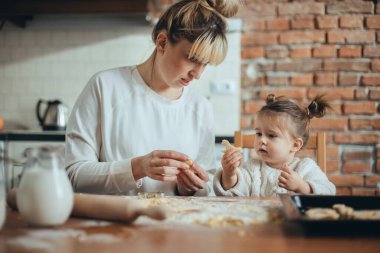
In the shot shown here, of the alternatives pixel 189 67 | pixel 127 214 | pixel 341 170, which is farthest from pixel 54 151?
pixel 341 170

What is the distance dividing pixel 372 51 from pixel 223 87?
119 centimetres

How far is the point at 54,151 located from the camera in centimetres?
88

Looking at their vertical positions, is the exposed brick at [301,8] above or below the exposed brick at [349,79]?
above

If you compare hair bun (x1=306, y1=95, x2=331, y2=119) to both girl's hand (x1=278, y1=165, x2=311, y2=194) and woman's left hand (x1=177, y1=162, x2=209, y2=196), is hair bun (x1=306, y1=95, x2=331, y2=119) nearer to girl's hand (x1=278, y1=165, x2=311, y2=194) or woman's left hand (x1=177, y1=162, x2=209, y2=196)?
girl's hand (x1=278, y1=165, x2=311, y2=194)

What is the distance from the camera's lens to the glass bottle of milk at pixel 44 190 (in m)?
0.86

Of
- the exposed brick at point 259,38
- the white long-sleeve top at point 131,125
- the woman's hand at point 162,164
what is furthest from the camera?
the exposed brick at point 259,38

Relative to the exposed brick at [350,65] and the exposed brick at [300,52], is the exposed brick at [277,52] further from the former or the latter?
the exposed brick at [350,65]

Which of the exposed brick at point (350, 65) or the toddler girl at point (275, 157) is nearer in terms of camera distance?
the toddler girl at point (275, 157)

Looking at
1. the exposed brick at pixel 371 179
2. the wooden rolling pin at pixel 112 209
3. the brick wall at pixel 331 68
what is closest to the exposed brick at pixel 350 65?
the brick wall at pixel 331 68

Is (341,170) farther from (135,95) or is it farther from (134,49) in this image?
(135,95)

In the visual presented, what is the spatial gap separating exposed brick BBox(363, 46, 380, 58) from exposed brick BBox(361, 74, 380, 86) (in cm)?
16

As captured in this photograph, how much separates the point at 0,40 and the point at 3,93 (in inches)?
18.5

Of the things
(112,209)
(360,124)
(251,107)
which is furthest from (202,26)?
(360,124)

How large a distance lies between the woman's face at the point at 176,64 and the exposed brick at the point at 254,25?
82.3 inches
